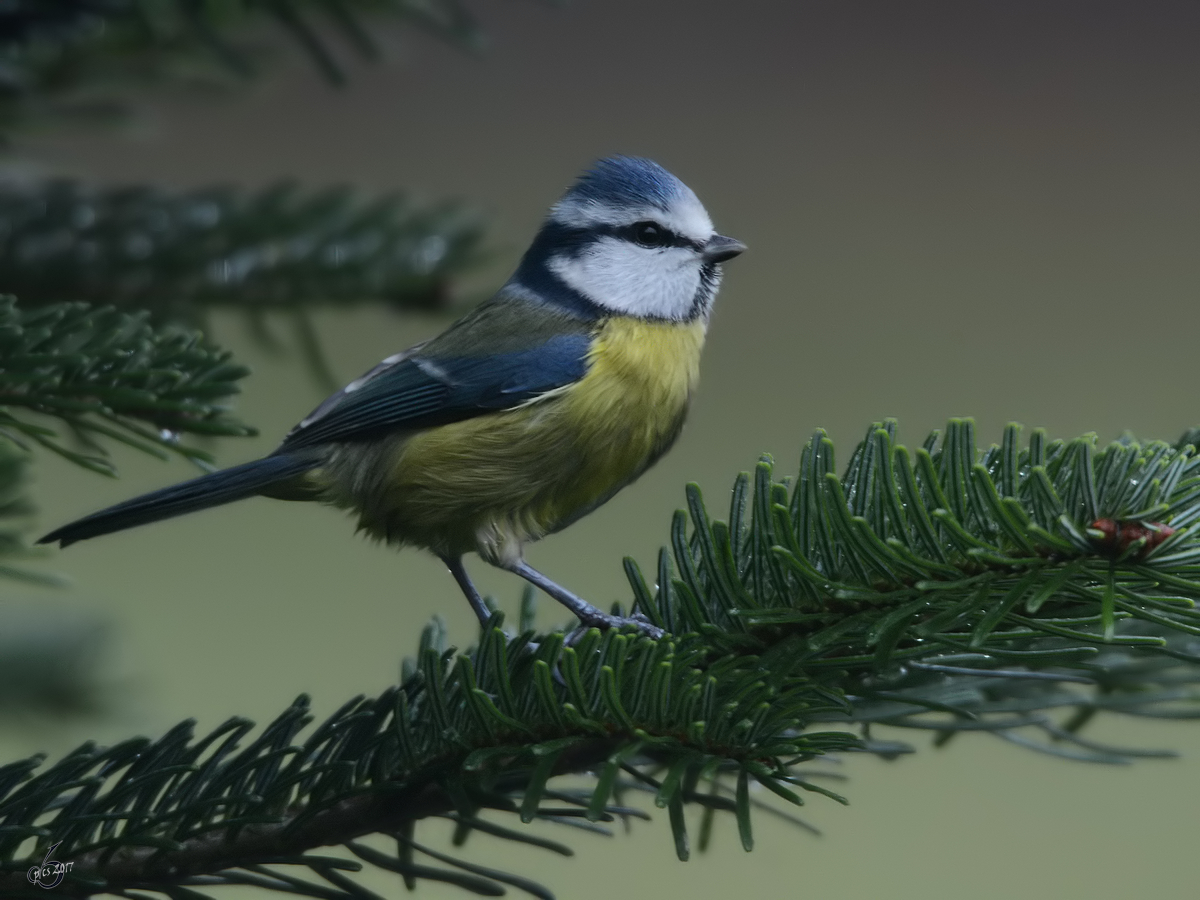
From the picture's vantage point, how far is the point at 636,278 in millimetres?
1329

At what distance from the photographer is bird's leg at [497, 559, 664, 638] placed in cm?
78

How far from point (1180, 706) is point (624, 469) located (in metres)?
0.55

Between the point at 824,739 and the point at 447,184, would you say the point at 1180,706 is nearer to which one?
the point at 824,739

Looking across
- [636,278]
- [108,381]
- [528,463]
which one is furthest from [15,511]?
[636,278]

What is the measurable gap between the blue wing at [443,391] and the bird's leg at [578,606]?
158 mm

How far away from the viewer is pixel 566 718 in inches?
26.0

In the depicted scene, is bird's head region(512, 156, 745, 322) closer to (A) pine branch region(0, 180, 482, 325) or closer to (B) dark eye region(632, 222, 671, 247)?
(B) dark eye region(632, 222, 671, 247)

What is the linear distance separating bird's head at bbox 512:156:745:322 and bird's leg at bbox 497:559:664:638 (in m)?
0.30

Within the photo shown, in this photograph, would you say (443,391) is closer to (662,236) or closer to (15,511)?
(662,236)

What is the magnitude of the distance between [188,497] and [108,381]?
12.5 inches

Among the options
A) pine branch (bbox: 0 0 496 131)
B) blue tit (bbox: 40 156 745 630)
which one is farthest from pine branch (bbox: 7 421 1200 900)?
pine branch (bbox: 0 0 496 131)

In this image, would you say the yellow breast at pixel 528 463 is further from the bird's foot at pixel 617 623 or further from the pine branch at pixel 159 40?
the pine branch at pixel 159 40

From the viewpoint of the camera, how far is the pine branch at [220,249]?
94 cm

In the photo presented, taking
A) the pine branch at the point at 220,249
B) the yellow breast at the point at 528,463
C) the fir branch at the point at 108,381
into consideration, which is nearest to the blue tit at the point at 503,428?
the yellow breast at the point at 528,463
